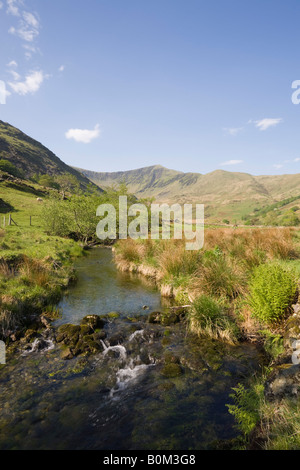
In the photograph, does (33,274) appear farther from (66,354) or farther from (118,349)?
(118,349)

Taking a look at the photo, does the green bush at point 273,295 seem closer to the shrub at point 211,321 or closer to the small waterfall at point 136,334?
the shrub at point 211,321

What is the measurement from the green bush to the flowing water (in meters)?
1.29

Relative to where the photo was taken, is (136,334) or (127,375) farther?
(136,334)

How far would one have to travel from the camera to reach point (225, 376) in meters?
6.91

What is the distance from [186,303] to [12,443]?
27.7 feet

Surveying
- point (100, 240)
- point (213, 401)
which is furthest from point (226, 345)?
point (100, 240)

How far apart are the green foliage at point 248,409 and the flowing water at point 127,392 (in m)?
0.25

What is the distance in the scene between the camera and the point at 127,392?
21.1 feet

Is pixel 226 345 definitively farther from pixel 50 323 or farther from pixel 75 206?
pixel 75 206

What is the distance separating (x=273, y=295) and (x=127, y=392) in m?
5.57

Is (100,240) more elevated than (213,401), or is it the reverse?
(100,240)

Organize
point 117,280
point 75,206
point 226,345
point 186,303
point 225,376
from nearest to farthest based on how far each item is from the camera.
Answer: point 225,376, point 226,345, point 186,303, point 117,280, point 75,206

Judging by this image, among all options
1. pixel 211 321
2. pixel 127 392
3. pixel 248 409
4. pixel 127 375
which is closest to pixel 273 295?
pixel 211 321

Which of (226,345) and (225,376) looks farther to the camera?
(226,345)
